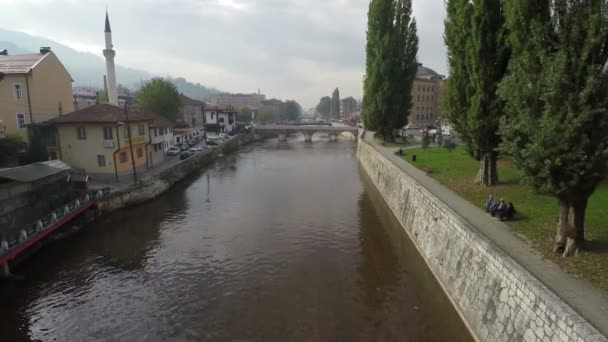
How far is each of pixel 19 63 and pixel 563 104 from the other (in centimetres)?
4840

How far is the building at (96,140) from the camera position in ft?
111

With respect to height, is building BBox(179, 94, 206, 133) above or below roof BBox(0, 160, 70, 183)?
above

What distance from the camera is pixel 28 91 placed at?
37406 mm

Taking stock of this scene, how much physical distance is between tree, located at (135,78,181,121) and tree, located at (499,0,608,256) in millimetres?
61861

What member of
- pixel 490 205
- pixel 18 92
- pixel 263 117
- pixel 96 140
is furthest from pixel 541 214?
pixel 263 117

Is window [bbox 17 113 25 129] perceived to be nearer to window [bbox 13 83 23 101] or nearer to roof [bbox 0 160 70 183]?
window [bbox 13 83 23 101]

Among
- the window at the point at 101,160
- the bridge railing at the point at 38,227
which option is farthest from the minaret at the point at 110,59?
the bridge railing at the point at 38,227

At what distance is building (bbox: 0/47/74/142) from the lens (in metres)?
36.8

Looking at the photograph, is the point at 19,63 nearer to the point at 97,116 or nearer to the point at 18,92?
the point at 18,92

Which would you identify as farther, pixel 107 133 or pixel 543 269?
pixel 107 133

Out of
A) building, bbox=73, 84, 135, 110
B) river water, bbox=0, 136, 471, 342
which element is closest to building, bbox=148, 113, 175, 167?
building, bbox=73, 84, 135, 110

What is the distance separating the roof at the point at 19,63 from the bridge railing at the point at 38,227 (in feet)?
62.5

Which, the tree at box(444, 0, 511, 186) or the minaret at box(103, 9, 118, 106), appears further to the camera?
the minaret at box(103, 9, 118, 106)

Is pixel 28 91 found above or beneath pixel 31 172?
above
